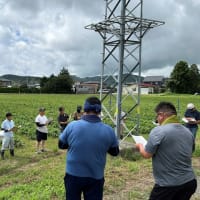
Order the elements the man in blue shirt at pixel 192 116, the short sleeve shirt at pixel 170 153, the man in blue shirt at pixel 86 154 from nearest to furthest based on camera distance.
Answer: the short sleeve shirt at pixel 170 153, the man in blue shirt at pixel 86 154, the man in blue shirt at pixel 192 116

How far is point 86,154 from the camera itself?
3.94 meters

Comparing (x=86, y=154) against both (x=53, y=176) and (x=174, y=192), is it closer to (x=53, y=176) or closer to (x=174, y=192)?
(x=174, y=192)

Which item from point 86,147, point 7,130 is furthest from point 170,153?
point 7,130

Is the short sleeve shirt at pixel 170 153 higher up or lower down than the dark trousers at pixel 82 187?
higher up

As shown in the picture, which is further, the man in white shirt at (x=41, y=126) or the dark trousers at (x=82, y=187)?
the man in white shirt at (x=41, y=126)

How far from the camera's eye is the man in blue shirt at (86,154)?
12.9 ft

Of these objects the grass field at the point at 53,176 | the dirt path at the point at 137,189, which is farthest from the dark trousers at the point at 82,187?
the dirt path at the point at 137,189

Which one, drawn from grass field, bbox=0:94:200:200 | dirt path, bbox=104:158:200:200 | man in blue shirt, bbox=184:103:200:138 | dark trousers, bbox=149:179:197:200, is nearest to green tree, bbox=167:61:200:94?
man in blue shirt, bbox=184:103:200:138

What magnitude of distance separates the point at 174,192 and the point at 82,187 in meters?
1.01

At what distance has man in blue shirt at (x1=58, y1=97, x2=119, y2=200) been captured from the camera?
3.93 meters

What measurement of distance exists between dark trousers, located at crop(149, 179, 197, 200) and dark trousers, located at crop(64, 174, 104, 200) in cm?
64

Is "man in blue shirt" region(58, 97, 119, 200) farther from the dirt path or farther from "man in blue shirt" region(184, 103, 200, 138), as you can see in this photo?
"man in blue shirt" region(184, 103, 200, 138)

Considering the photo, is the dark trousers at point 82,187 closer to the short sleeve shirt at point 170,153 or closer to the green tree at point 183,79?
the short sleeve shirt at point 170,153

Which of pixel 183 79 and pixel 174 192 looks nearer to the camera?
pixel 174 192
